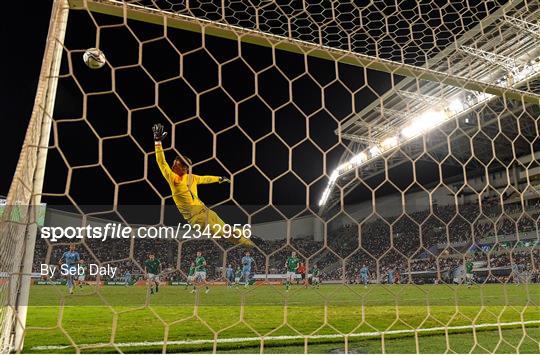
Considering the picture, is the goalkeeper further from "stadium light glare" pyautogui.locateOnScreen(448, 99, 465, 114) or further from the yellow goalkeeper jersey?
"stadium light glare" pyautogui.locateOnScreen(448, 99, 465, 114)

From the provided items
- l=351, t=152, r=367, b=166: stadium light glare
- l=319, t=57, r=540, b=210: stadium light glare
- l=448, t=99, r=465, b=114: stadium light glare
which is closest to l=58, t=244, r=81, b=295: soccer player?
l=319, t=57, r=540, b=210: stadium light glare

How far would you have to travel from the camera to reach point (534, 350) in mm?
1674

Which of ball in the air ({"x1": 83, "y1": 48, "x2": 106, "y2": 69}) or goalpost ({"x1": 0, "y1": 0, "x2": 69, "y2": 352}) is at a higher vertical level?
ball in the air ({"x1": 83, "y1": 48, "x2": 106, "y2": 69})

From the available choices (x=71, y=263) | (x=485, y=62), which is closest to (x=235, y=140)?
(x=485, y=62)

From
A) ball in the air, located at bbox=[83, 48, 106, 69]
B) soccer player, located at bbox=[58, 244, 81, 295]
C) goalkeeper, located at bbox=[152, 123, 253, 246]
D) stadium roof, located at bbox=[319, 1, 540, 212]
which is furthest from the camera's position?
soccer player, located at bbox=[58, 244, 81, 295]

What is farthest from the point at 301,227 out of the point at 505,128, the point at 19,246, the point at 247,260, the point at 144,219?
the point at 19,246

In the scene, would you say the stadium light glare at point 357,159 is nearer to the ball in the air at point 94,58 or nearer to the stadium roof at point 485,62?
the stadium roof at point 485,62

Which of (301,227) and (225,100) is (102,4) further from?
(301,227)

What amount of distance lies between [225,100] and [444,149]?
43.2 feet

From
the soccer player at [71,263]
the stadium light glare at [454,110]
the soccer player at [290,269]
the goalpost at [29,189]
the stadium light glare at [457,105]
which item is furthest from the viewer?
the soccer player at [71,263]

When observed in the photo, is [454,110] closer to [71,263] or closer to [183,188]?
[183,188]

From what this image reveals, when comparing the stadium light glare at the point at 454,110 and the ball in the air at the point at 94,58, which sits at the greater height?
the stadium light glare at the point at 454,110

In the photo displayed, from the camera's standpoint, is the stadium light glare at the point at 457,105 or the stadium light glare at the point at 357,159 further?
the stadium light glare at the point at 357,159

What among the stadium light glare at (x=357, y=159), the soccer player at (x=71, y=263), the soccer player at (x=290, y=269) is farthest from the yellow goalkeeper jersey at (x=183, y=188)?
the soccer player at (x=71, y=263)
